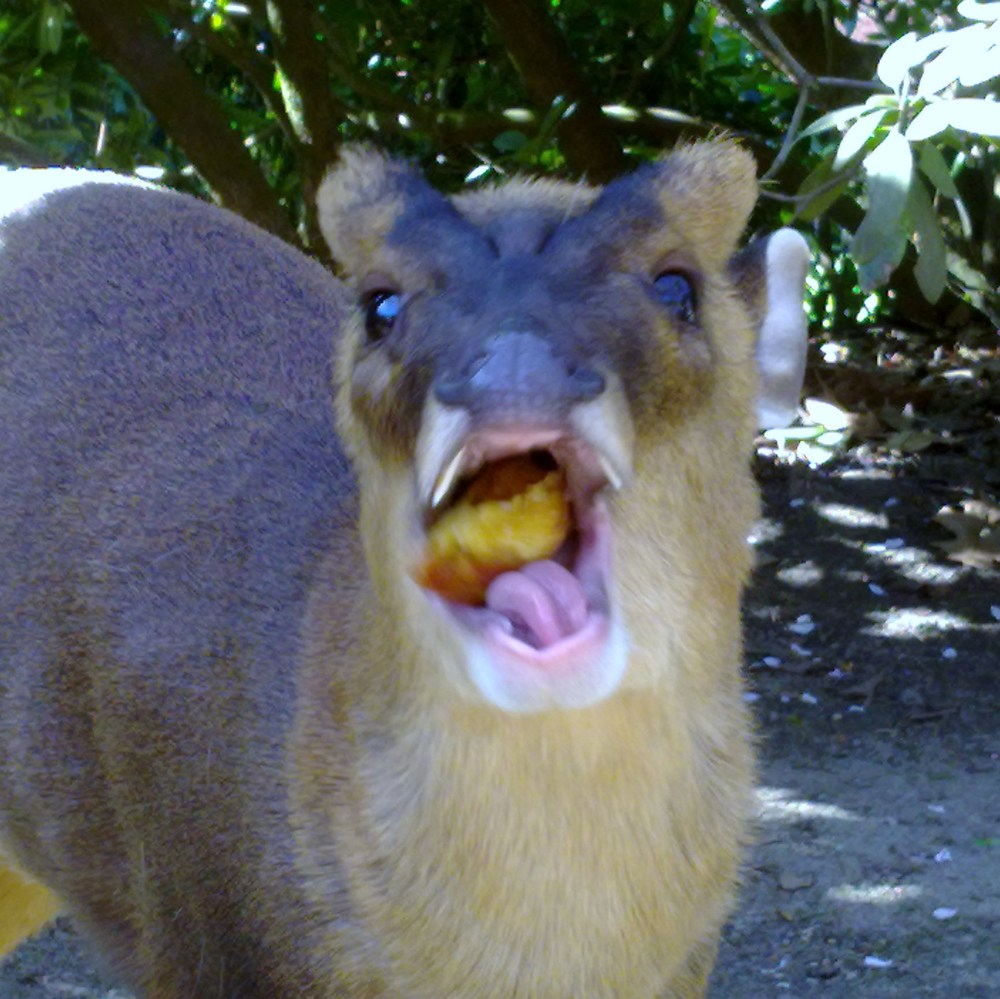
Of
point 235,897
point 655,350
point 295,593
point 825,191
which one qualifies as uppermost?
point 655,350

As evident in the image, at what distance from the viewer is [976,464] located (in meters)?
7.30

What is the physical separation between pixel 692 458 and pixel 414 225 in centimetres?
50

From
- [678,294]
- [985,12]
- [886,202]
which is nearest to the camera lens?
[678,294]

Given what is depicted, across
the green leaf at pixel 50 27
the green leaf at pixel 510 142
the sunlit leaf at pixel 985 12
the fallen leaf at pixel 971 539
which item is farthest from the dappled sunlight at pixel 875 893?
the green leaf at pixel 50 27

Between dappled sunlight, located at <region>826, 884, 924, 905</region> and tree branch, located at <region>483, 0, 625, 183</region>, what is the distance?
9.60 feet

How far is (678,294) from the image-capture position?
2424mm

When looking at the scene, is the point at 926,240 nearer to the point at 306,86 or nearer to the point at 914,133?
the point at 914,133

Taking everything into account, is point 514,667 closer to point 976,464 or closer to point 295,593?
point 295,593

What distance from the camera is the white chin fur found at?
2062 mm

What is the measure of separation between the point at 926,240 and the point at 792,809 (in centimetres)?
215

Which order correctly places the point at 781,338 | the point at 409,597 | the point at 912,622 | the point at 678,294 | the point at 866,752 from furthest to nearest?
the point at 912,622, the point at 866,752, the point at 781,338, the point at 678,294, the point at 409,597

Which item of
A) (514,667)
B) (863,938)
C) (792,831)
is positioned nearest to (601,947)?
(514,667)

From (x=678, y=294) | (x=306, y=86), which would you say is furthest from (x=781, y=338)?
(x=306, y=86)

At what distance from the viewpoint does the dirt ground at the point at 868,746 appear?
4391 mm
